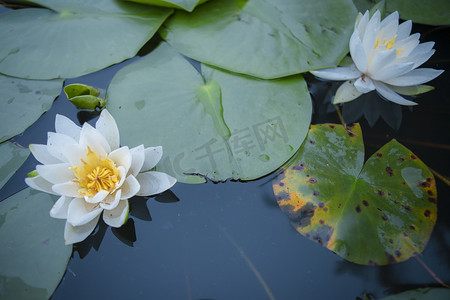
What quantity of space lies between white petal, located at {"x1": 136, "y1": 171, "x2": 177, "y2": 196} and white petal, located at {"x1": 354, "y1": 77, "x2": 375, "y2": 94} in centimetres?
134

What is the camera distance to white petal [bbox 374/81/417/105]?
203cm

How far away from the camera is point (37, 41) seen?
2133mm

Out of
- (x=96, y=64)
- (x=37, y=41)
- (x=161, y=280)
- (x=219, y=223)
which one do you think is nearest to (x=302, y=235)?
(x=219, y=223)

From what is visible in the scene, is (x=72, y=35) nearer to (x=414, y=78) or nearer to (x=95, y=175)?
(x=95, y=175)

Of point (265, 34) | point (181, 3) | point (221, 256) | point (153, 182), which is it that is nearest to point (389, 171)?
point (221, 256)

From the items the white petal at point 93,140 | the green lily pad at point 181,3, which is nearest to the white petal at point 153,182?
the white petal at point 93,140

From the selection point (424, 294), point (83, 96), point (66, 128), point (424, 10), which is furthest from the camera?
point (424, 10)

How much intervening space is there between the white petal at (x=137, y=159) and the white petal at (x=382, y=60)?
1.50 metres

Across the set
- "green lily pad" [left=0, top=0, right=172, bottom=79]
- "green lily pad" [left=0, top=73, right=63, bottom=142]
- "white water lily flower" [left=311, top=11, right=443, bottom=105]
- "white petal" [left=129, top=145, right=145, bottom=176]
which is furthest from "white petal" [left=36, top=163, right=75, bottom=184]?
"white water lily flower" [left=311, top=11, right=443, bottom=105]

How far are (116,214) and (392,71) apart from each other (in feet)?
6.00

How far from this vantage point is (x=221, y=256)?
161cm

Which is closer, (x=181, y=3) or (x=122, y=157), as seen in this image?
(x=122, y=157)

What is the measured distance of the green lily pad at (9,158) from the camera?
1.70 m

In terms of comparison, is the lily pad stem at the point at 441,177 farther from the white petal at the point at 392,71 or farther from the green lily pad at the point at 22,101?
the green lily pad at the point at 22,101
